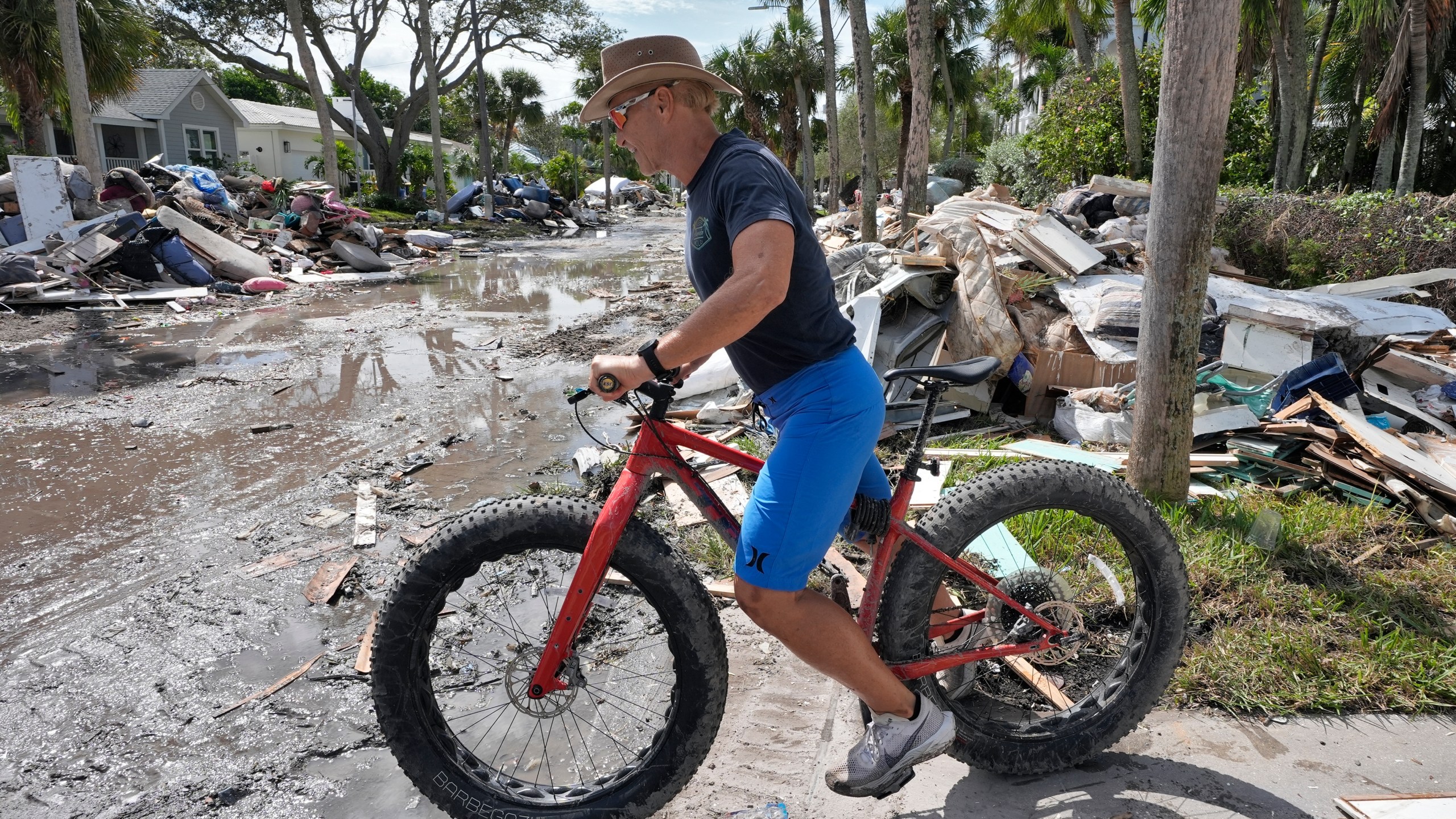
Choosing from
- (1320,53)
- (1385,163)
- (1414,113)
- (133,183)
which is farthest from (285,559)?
(1320,53)

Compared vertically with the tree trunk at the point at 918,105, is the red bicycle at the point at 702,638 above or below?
below

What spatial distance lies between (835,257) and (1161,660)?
628cm

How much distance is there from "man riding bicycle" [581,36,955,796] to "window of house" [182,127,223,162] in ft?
155

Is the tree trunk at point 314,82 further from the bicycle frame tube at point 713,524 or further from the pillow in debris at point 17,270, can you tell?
the bicycle frame tube at point 713,524

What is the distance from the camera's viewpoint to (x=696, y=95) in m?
2.33

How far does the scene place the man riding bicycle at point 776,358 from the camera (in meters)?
2.08

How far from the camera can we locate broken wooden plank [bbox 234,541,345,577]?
4.50 meters

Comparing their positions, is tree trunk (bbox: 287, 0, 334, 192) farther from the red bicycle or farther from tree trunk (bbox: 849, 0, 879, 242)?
the red bicycle

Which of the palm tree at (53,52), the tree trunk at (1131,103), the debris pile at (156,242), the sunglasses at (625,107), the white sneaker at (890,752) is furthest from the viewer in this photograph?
the palm tree at (53,52)

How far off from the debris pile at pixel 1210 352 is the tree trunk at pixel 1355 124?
16.8 m

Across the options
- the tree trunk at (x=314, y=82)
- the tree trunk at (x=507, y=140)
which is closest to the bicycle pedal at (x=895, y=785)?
the tree trunk at (x=314, y=82)

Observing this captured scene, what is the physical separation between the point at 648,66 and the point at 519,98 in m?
66.4

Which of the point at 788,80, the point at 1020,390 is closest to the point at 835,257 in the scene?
the point at 1020,390

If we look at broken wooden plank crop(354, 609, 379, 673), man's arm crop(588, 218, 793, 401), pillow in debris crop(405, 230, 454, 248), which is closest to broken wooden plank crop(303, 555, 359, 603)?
broken wooden plank crop(354, 609, 379, 673)
